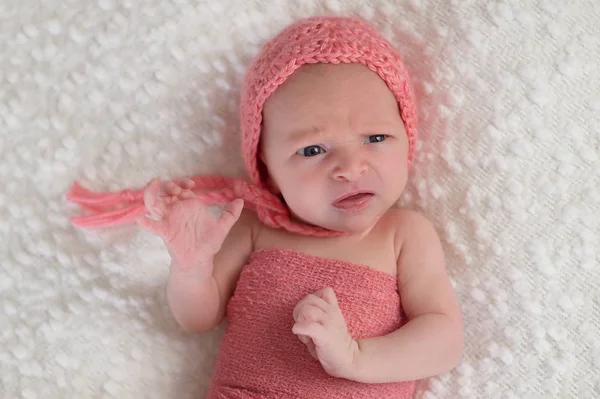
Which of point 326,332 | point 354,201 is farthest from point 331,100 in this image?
point 326,332

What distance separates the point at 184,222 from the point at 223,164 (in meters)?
0.33

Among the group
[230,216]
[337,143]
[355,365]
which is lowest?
[355,365]

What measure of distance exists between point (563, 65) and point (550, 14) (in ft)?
0.33

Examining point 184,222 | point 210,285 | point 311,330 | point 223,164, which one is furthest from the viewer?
point 223,164

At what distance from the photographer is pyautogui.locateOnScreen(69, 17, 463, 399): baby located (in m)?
1.22

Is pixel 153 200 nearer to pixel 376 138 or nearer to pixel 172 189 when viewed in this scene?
pixel 172 189

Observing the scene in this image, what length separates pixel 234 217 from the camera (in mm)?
1206

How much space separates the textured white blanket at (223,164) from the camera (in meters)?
1.30

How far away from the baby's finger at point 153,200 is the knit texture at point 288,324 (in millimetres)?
250

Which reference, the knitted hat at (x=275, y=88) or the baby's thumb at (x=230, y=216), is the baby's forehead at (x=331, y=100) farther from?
the baby's thumb at (x=230, y=216)

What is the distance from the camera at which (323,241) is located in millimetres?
1354

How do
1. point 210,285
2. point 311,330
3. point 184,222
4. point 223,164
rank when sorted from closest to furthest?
point 311,330 < point 184,222 < point 210,285 < point 223,164

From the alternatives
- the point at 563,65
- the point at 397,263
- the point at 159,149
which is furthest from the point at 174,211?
the point at 563,65

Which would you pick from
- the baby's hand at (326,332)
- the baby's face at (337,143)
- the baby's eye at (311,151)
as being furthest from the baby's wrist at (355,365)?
the baby's eye at (311,151)
